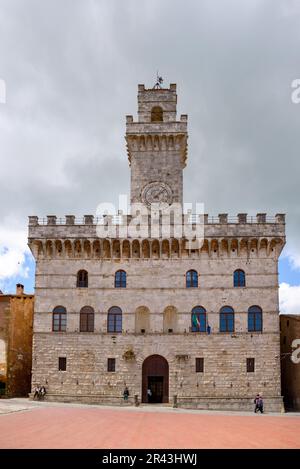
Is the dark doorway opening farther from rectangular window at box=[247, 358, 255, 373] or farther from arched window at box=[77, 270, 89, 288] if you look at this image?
arched window at box=[77, 270, 89, 288]

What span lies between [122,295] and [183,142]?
43.1 ft

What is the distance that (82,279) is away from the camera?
41.8 m

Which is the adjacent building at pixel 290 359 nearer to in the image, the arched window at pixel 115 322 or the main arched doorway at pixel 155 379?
the main arched doorway at pixel 155 379

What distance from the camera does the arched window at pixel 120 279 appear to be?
41.5 metres

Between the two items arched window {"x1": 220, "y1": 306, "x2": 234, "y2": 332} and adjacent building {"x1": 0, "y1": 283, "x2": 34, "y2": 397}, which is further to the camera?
adjacent building {"x1": 0, "y1": 283, "x2": 34, "y2": 397}

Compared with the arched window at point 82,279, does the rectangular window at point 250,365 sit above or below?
below

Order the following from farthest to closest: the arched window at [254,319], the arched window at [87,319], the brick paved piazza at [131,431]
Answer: the arched window at [87,319] < the arched window at [254,319] < the brick paved piazza at [131,431]

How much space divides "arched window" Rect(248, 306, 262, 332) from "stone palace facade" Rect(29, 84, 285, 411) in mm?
71

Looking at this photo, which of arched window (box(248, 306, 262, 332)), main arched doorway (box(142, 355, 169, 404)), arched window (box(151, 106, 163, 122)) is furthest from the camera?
arched window (box(151, 106, 163, 122))

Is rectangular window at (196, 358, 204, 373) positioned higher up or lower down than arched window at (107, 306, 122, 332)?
lower down

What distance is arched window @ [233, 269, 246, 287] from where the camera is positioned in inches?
1607

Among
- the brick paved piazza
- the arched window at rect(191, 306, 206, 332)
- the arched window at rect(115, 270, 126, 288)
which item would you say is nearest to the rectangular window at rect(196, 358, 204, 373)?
the arched window at rect(191, 306, 206, 332)

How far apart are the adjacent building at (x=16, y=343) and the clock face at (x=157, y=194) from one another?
11760mm

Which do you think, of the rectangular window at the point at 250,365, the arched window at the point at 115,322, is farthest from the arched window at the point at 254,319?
the arched window at the point at 115,322
